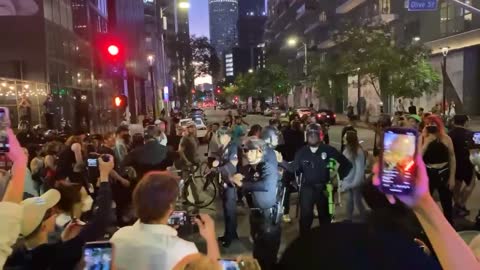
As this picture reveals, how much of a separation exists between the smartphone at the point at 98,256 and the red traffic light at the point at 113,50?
1071 cm

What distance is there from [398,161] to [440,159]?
673cm

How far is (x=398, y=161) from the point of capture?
2.06m

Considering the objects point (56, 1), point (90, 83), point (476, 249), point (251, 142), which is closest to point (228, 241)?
point (251, 142)

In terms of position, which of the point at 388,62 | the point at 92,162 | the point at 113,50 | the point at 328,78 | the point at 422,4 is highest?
the point at 422,4

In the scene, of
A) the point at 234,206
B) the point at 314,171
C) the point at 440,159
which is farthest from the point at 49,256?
the point at 440,159

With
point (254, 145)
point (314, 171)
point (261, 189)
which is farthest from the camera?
point (314, 171)

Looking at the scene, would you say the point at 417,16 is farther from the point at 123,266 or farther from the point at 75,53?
the point at 123,266

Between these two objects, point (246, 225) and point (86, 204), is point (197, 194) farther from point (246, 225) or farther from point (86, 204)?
point (86, 204)

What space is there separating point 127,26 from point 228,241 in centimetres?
4173

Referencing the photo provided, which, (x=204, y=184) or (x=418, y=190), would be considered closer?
(x=418, y=190)

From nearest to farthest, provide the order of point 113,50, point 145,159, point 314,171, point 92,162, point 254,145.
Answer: point 92,162 → point 254,145 → point 314,171 → point 145,159 → point 113,50

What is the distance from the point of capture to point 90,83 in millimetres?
33406

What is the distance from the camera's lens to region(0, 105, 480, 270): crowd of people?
188 centimetres

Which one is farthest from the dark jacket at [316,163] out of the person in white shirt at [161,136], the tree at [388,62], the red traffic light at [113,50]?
the tree at [388,62]
